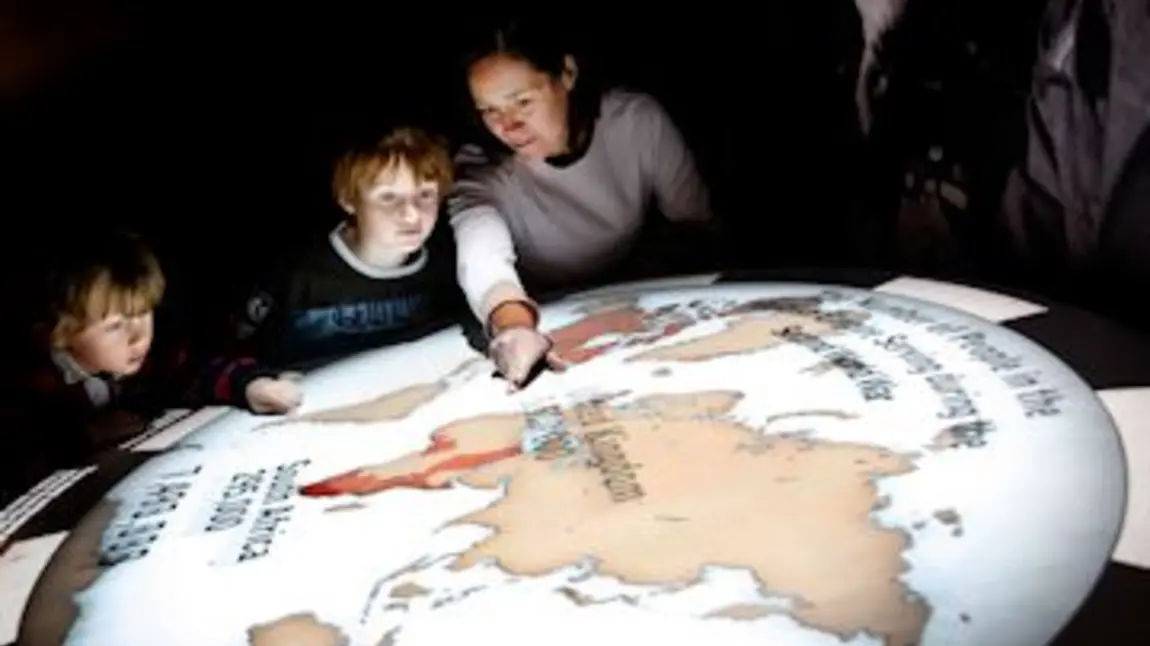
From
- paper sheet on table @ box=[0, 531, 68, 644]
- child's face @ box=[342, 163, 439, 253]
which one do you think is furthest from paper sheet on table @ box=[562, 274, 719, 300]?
paper sheet on table @ box=[0, 531, 68, 644]

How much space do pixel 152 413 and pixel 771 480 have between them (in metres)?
1.56

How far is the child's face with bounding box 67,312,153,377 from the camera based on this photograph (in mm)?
2654

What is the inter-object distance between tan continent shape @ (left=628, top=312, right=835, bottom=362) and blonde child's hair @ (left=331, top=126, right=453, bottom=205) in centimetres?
87

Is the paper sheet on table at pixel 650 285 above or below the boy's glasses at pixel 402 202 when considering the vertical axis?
below

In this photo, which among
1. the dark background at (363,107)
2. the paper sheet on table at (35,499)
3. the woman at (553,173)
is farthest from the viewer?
the woman at (553,173)

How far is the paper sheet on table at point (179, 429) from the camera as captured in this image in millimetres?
2414

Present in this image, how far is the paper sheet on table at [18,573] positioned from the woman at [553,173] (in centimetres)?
116

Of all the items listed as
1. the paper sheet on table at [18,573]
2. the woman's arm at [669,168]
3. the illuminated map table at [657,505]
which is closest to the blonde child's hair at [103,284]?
the illuminated map table at [657,505]

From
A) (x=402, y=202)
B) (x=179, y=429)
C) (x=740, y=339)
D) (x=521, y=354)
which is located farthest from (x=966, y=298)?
(x=179, y=429)

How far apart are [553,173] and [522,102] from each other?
0.22 metres

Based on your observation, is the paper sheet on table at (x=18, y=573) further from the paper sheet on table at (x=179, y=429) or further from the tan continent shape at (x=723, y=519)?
the tan continent shape at (x=723, y=519)

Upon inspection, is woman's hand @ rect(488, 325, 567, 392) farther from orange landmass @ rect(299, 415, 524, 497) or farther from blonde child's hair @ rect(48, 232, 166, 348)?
blonde child's hair @ rect(48, 232, 166, 348)

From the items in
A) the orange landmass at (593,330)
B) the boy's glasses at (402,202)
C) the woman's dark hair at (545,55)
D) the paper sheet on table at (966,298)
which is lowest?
the orange landmass at (593,330)

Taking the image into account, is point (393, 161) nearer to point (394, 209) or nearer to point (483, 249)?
point (394, 209)
